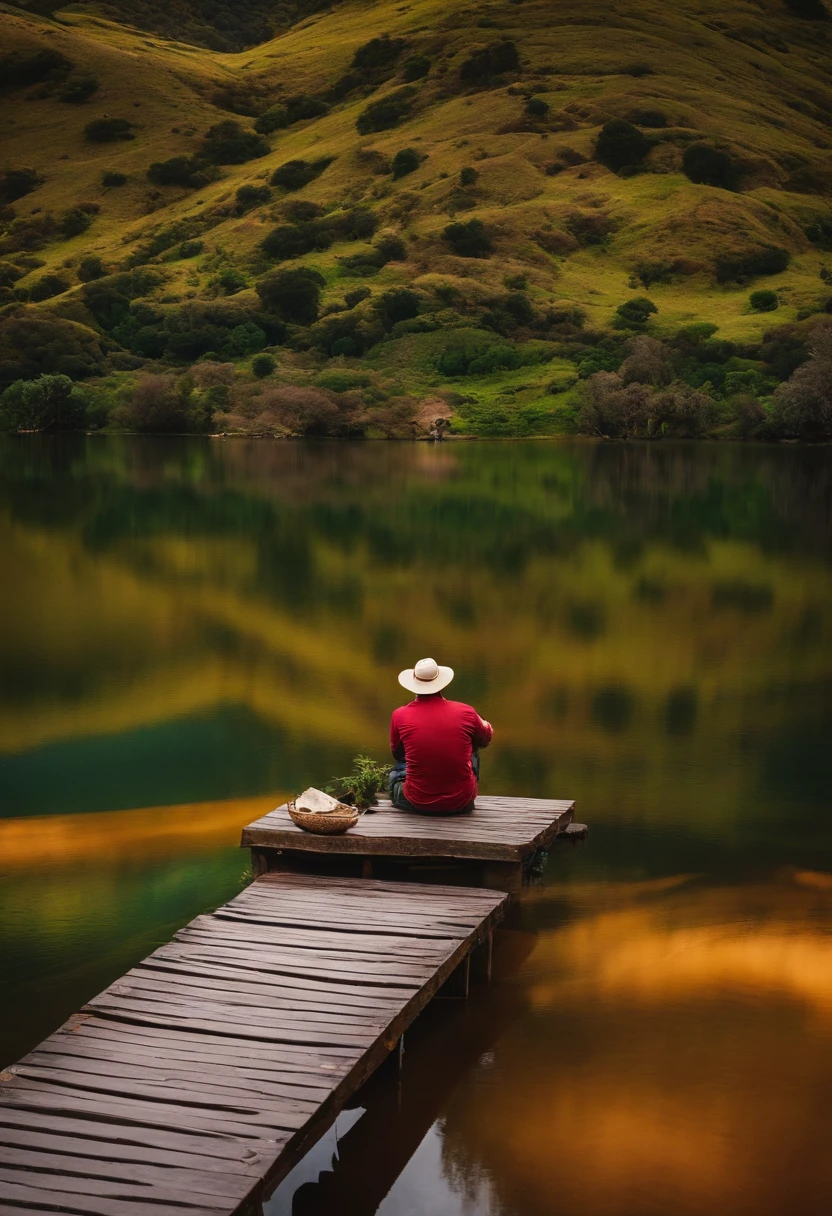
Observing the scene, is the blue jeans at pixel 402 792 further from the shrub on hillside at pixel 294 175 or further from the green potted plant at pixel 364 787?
the shrub on hillside at pixel 294 175

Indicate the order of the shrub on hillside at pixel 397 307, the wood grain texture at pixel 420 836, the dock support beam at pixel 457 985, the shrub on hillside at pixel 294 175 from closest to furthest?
the dock support beam at pixel 457 985, the wood grain texture at pixel 420 836, the shrub on hillside at pixel 397 307, the shrub on hillside at pixel 294 175

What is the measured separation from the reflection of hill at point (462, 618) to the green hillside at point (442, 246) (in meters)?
45.8

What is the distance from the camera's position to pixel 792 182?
495ft

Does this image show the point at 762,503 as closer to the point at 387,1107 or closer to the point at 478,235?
the point at 387,1107

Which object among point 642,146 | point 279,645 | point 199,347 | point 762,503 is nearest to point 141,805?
point 279,645

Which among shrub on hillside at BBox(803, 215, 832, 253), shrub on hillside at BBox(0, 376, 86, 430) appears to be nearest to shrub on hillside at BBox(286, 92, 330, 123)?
shrub on hillside at BBox(803, 215, 832, 253)

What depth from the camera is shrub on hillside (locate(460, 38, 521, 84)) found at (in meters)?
181

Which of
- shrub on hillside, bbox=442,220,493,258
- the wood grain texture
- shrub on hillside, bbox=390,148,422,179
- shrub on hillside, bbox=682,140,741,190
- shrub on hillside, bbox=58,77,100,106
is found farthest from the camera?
shrub on hillside, bbox=58,77,100,106

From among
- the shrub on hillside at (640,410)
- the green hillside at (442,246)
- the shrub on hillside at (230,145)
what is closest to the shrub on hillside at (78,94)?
the green hillside at (442,246)

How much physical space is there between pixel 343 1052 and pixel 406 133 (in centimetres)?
17392

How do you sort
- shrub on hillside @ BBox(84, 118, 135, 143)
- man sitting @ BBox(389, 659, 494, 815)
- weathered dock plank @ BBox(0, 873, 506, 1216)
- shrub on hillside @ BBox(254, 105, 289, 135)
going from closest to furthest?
weathered dock plank @ BBox(0, 873, 506, 1216)
man sitting @ BBox(389, 659, 494, 815)
shrub on hillside @ BBox(84, 118, 135, 143)
shrub on hillside @ BBox(254, 105, 289, 135)

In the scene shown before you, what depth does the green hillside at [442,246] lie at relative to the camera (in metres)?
97.0

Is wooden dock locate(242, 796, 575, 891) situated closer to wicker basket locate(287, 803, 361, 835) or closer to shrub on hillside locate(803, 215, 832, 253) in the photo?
wicker basket locate(287, 803, 361, 835)

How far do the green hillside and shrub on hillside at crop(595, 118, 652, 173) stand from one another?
10.3 inches
